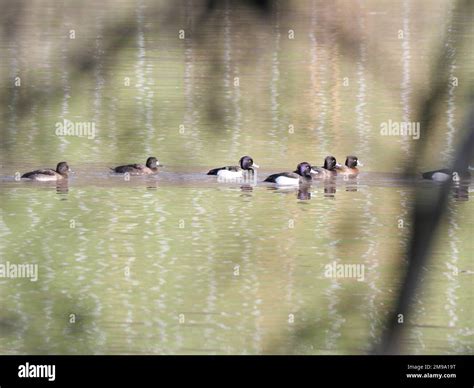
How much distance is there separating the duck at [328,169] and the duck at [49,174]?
2.37 metres

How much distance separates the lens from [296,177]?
13.4m

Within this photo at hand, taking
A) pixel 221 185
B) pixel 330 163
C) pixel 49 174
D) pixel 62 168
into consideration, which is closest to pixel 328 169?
pixel 330 163

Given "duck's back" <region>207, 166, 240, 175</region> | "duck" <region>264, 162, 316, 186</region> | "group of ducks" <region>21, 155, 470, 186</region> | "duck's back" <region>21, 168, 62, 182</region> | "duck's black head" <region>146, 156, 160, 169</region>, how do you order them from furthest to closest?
"duck's black head" <region>146, 156, 160, 169</region> → "duck's back" <region>207, 166, 240, 175</region> → "duck" <region>264, 162, 316, 186</region> → "group of ducks" <region>21, 155, 470, 186</region> → "duck's back" <region>21, 168, 62, 182</region>

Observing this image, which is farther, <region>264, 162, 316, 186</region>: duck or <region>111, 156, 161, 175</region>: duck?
<region>111, 156, 161, 175</region>: duck

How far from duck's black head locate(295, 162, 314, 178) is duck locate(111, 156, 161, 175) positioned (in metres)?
1.32

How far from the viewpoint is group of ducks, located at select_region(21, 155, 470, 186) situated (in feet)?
43.2

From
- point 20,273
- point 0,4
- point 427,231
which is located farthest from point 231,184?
point 427,231

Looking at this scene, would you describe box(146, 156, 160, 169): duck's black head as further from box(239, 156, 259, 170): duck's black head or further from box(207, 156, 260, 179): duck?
box(239, 156, 259, 170): duck's black head

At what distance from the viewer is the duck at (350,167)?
13.9 metres

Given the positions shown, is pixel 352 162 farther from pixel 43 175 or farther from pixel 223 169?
pixel 43 175

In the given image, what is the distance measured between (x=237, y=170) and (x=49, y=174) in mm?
1681

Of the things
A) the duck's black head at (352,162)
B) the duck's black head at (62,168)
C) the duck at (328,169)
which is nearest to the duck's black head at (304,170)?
the duck at (328,169)

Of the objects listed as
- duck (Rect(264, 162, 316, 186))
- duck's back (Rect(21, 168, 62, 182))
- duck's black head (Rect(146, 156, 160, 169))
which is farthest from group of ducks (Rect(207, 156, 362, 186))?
duck's back (Rect(21, 168, 62, 182))

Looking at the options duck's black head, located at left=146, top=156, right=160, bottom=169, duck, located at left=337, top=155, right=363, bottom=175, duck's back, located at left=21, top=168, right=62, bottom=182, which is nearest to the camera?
duck's back, located at left=21, top=168, right=62, bottom=182
